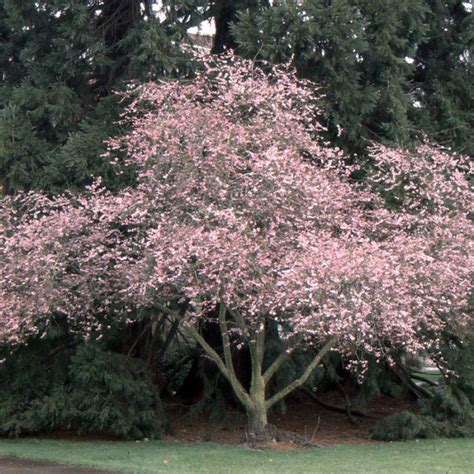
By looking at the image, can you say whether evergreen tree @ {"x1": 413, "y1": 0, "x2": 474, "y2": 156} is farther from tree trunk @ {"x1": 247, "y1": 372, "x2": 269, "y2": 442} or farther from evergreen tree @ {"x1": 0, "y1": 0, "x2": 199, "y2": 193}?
tree trunk @ {"x1": 247, "y1": 372, "x2": 269, "y2": 442}

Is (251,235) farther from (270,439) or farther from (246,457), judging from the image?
(270,439)

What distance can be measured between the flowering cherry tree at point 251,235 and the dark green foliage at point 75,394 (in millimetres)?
1375

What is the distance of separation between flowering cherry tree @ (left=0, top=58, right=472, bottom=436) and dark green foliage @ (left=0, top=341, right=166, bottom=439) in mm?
1375

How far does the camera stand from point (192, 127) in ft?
36.1

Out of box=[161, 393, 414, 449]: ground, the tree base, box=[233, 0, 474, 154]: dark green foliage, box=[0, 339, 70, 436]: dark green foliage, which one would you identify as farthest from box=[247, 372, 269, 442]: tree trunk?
box=[233, 0, 474, 154]: dark green foliage

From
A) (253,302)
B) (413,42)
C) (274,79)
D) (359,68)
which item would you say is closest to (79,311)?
(253,302)

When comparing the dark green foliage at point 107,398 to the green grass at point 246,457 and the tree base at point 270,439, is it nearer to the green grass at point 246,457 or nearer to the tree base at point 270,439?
the green grass at point 246,457

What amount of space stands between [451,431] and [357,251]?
17.5 ft

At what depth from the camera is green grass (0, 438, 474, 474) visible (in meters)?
10.1

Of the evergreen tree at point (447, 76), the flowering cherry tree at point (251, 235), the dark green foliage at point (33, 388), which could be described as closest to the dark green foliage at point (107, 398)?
the dark green foliage at point (33, 388)

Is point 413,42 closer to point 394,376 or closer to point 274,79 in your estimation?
point 274,79

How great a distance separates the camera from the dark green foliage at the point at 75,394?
13.2m

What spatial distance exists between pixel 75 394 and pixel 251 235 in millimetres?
4668

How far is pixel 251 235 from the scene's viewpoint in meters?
10.6
